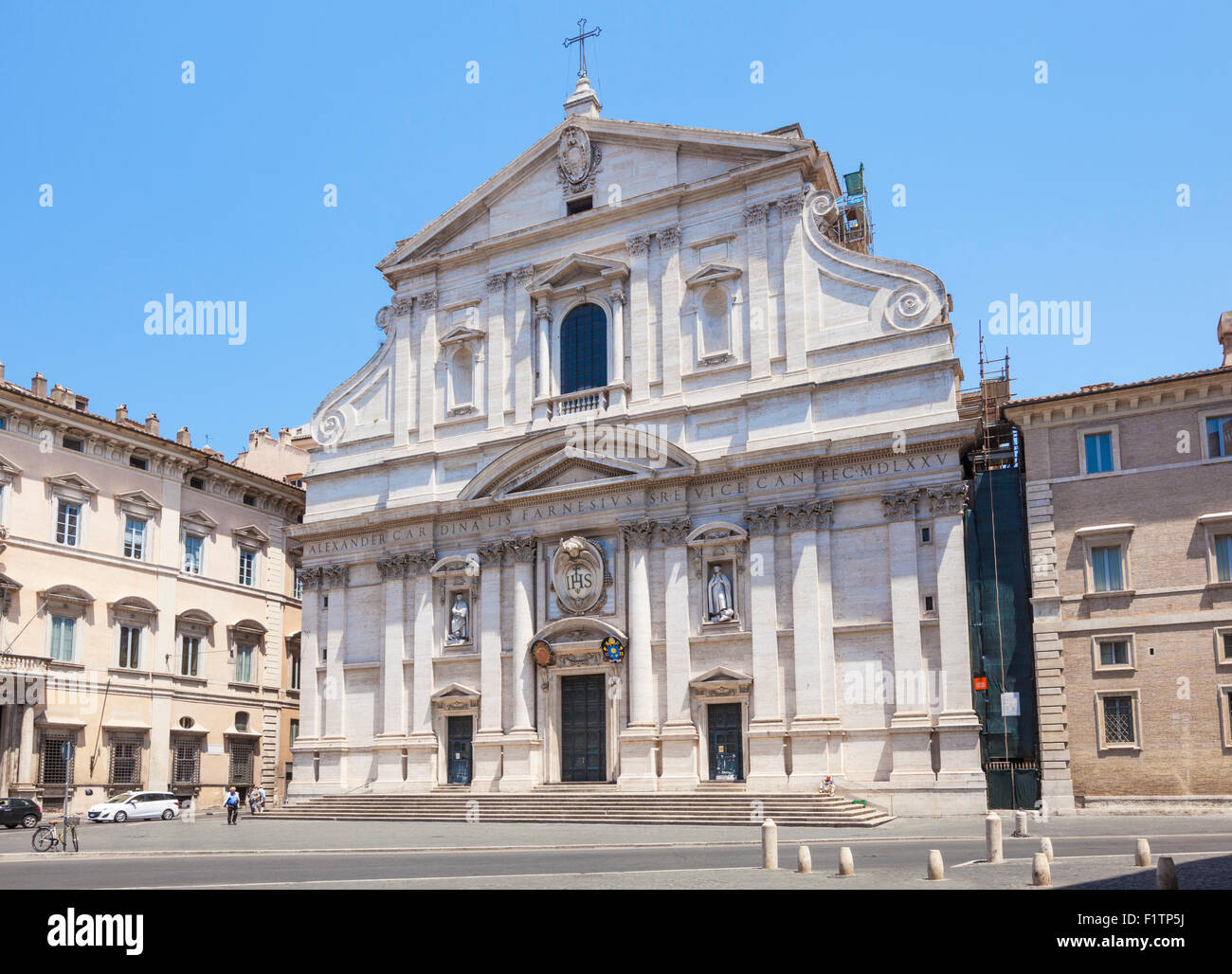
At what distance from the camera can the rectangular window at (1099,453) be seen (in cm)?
3288

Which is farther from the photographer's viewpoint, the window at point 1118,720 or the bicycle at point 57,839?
the window at point 1118,720

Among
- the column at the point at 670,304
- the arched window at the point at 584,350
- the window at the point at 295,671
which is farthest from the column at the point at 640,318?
the window at the point at 295,671

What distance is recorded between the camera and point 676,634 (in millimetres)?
35688

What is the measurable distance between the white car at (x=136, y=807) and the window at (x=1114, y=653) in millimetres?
30248

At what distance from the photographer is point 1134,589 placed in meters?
31.7

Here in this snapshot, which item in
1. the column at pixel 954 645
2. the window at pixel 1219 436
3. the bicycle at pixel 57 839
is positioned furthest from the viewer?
the column at pixel 954 645

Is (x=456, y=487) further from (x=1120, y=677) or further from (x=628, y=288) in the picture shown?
(x=1120, y=677)

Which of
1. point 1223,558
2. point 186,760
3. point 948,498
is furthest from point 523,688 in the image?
point 1223,558

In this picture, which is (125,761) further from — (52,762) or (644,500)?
(644,500)

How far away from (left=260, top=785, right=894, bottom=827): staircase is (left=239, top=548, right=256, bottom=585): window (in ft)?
38.1

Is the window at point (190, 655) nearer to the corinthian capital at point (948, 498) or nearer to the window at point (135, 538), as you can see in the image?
the window at point (135, 538)

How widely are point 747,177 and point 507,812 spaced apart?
2084 cm

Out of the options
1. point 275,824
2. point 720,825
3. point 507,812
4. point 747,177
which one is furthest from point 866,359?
point 275,824

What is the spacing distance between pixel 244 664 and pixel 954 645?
2895cm
